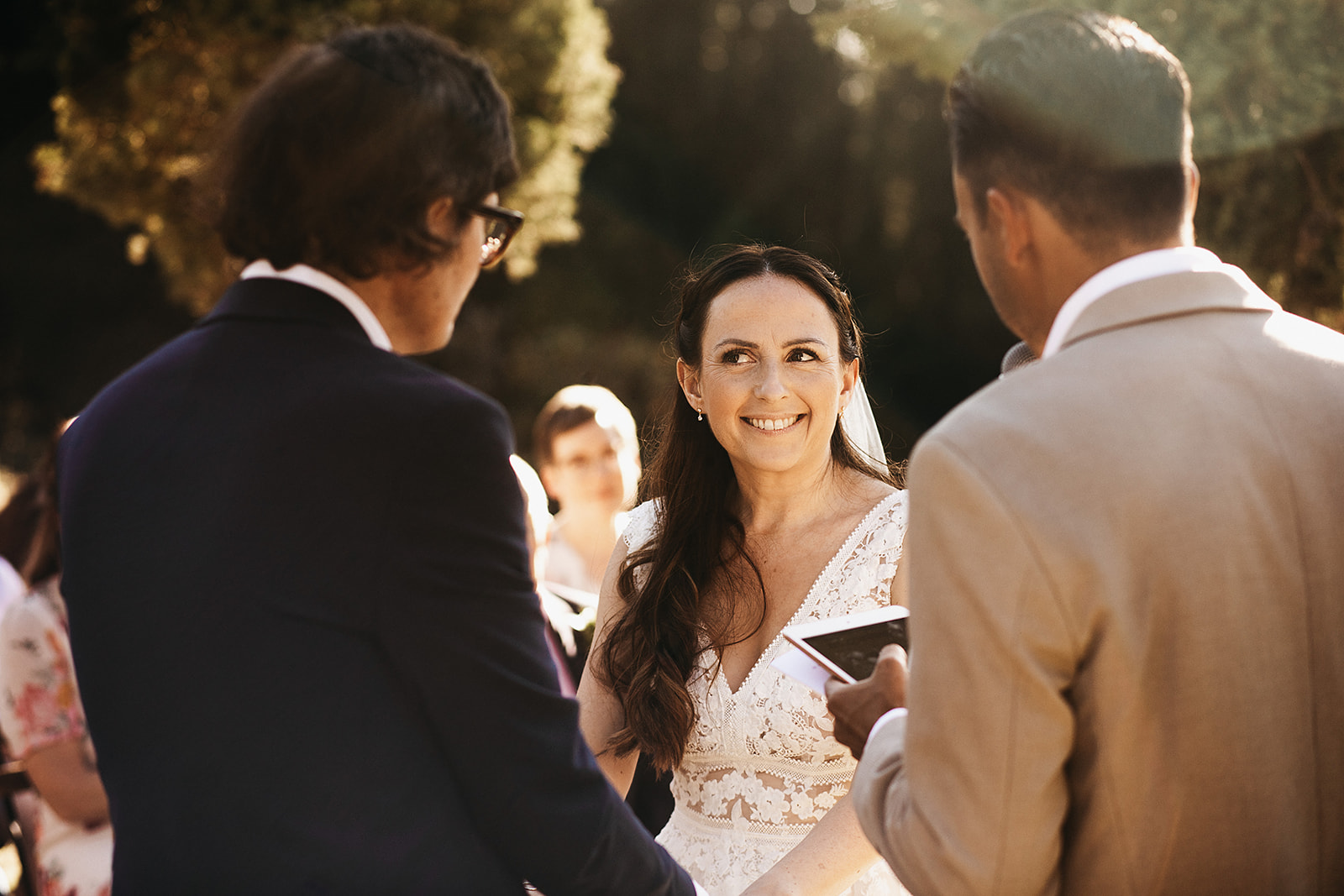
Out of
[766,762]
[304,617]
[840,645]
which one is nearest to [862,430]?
[766,762]

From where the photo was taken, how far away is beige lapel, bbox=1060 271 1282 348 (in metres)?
1.49

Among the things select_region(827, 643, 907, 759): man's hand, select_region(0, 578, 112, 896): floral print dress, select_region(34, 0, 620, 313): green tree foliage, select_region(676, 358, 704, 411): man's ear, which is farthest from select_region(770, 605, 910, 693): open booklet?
select_region(34, 0, 620, 313): green tree foliage

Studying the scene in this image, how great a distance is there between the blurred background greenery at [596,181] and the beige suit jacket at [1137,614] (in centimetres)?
441

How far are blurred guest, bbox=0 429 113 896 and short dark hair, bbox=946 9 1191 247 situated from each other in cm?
330

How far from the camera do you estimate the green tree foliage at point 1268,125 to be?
4.82 metres

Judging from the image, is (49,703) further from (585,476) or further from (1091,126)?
(1091,126)

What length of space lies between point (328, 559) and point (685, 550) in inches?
74.2

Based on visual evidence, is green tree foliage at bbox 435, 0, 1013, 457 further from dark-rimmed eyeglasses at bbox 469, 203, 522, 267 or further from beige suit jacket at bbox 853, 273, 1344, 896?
beige suit jacket at bbox 853, 273, 1344, 896

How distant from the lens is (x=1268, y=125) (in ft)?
16.4

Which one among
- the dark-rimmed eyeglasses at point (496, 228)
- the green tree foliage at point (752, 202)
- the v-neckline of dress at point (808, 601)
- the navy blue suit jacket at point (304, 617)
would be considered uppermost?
the dark-rimmed eyeglasses at point (496, 228)

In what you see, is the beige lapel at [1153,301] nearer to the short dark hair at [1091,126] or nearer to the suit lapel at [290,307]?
the short dark hair at [1091,126]

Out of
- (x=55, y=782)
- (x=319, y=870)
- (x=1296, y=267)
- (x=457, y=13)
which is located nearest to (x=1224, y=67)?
(x=1296, y=267)

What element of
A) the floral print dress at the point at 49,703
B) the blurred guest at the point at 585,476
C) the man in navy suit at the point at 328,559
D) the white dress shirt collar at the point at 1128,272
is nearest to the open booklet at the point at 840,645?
the man in navy suit at the point at 328,559

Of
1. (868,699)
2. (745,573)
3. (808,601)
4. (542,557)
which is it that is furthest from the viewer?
(542,557)
